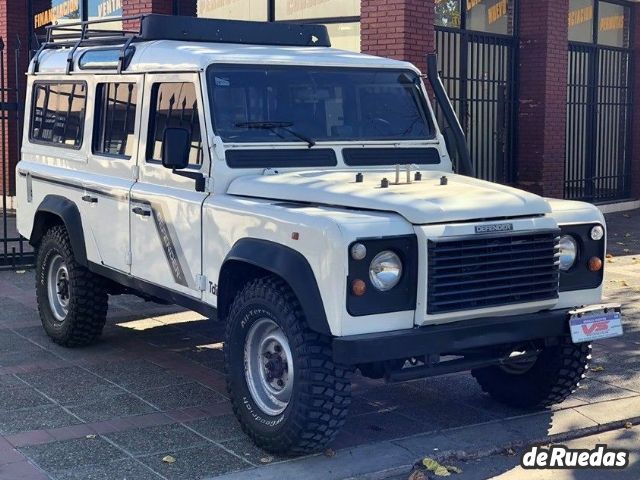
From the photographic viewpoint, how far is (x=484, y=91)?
49.9 ft

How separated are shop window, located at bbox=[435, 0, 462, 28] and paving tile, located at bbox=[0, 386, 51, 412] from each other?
928 cm

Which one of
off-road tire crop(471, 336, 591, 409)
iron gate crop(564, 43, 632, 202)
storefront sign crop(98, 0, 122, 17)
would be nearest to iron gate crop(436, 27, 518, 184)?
iron gate crop(564, 43, 632, 202)

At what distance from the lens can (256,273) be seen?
5.64 metres

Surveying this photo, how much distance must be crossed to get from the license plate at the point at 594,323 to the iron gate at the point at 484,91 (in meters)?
9.03

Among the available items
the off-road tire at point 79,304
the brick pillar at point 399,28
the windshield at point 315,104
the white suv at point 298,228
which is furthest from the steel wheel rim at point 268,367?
the brick pillar at point 399,28

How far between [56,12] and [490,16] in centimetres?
696

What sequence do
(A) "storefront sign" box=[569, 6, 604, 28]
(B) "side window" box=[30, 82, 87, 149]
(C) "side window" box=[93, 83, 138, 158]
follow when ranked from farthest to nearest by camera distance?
(A) "storefront sign" box=[569, 6, 604, 28] < (B) "side window" box=[30, 82, 87, 149] < (C) "side window" box=[93, 83, 138, 158]

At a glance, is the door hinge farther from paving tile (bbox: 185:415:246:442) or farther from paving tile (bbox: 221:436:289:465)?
paving tile (bbox: 221:436:289:465)

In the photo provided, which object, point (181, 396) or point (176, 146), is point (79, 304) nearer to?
point (181, 396)

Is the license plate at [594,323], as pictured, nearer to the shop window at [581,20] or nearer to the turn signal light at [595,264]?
the turn signal light at [595,264]

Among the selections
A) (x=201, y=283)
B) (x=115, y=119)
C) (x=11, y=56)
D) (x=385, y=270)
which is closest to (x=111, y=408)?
(x=201, y=283)

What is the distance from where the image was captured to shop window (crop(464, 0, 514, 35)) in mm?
14898

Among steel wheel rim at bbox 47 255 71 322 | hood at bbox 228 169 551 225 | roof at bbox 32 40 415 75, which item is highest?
roof at bbox 32 40 415 75

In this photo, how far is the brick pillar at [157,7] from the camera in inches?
555
